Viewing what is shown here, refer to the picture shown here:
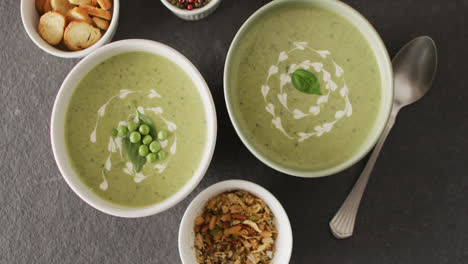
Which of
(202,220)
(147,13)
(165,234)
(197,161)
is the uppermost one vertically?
(147,13)

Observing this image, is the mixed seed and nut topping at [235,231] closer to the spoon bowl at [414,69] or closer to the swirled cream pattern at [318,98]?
the swirled cream pattern at [318,98]

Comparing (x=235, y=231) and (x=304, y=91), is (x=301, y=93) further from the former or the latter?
(x=235, y=231)

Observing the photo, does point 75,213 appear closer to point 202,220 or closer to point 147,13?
point 202,220

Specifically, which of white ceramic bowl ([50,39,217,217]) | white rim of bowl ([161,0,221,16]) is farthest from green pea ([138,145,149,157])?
white rim of bowl ([161,0,221,16])

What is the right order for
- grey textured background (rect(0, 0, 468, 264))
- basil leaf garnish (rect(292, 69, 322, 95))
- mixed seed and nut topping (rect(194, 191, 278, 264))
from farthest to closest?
grey textured background (rect(0, 0, 468, 264)) → mixed seed and nut topping (rect(194, 191, 278, 264)) → basil leaf garnish (rect(292, 69, 322, 95))

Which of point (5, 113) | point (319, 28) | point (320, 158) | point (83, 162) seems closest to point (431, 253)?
point (320, 158)

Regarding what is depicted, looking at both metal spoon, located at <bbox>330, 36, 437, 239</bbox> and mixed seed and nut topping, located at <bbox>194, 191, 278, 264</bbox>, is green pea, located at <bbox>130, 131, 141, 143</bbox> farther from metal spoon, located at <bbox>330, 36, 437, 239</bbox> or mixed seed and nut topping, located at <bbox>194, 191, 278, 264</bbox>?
metal spoon, located at <bbox>330, 36, 437, 239</bbox>
